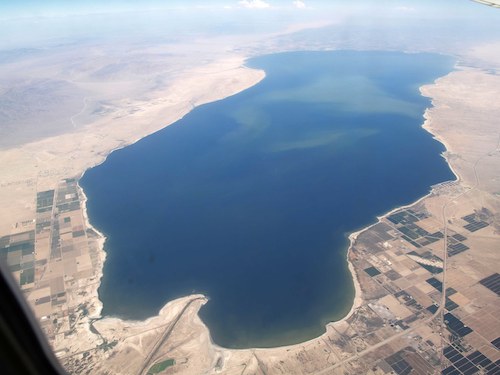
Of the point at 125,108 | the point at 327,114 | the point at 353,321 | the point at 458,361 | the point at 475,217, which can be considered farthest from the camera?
the point at 125,108

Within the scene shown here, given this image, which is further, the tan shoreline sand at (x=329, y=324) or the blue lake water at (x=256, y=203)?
the blue lake water at (x=256, y=203)

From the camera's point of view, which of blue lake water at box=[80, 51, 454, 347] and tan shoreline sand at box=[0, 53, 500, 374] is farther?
blue lake water at box=[80, 51, 454, 347]

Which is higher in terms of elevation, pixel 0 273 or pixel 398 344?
pixel 0 273

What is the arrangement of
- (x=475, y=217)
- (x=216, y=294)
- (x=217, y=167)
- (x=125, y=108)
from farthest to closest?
(x=125, y=108) < (x=217, y=167) < (x=475, y=217) < (x=216, y=294)

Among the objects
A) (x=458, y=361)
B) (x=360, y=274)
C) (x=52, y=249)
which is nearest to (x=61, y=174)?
(x=52, y=249)

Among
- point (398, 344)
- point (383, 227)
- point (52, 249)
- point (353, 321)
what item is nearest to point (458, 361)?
point (398, 344)

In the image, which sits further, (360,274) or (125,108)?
(125,108)

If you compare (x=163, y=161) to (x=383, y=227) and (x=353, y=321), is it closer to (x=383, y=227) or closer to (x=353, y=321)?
(x=383, y=227)

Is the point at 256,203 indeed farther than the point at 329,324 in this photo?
Yes
